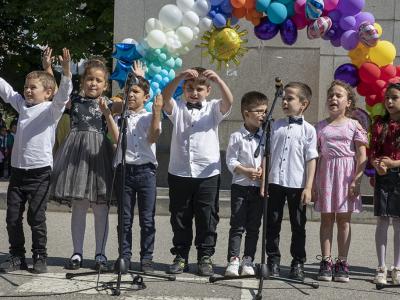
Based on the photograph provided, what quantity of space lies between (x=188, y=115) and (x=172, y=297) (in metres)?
1.67

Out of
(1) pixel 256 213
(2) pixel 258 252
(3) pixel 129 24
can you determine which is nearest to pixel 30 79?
(1) pixel 256 213

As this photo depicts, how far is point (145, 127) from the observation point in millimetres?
6371

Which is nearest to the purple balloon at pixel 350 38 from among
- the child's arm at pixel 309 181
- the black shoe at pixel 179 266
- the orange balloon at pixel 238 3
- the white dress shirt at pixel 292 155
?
the orange balloon at pixel 238 3

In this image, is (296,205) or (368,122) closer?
(296,205)

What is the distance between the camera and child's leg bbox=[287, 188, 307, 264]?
625 cm

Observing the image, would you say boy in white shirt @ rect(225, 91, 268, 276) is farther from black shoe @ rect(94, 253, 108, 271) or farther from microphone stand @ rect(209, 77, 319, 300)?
black shoe @ rect(94, 253, 108, 271)

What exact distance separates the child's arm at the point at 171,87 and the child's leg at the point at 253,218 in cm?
97

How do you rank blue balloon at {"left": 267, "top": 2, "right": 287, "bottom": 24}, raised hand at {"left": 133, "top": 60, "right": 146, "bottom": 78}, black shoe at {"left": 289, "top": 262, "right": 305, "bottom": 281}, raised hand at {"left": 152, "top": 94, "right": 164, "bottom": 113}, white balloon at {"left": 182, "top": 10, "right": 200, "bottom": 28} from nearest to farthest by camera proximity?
raised hand at {"left": 152, "top": 94, "right": 164, "bottom": 113}
black shoe at {"left": 289, "top": 262, "right": 305, "bottom": 281}
raised hand at {"left": 133, "top": 60, "right": 146, "bottom": 78}
blue balloon at {"left": 267, "top": 2, "right": 287, "bottom": 24}
white balloon at {"left": 182, "top": 10, "right": 200, "bottom": 28}

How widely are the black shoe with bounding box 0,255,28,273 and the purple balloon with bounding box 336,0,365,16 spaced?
360 cm

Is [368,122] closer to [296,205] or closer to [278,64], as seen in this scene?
[296,205]

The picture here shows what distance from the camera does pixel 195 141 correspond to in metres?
6.32

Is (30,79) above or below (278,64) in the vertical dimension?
below

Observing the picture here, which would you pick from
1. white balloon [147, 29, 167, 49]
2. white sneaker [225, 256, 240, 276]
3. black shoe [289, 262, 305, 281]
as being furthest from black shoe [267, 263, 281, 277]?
white balloon [147, 29, 167, 49]

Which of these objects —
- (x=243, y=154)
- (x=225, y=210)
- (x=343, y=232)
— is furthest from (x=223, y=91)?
(x=225, y=210)
